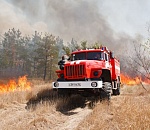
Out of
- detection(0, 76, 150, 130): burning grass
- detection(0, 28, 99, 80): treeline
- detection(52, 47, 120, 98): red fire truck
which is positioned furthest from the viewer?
detection(0, 28, 99, 80): treeline

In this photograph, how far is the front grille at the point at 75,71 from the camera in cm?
940

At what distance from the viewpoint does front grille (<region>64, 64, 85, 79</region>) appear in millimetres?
9395

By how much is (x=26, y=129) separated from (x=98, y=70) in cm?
434

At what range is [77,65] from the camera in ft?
31.1

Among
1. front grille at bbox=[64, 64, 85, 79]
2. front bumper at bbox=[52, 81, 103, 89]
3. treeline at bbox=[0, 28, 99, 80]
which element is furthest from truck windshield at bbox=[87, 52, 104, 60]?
treeline at bbox=[0, 28, 99, 80]

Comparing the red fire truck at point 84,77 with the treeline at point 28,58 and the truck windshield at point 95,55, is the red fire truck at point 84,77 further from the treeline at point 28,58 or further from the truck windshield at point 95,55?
the treeline at point 28,58

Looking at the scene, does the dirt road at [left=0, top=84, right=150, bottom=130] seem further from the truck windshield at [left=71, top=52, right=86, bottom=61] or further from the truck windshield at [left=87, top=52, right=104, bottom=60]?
the truck windshield at [left=87, top=52, right=104, bottom=60]

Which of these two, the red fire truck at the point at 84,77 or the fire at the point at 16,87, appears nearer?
the red fire truck at the point at 84,77

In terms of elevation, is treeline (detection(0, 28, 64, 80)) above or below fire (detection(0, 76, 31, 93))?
above

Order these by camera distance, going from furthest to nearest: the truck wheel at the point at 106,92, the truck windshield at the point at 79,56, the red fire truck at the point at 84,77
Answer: the truck windshield at the point at 79,56, the truck wheel at the point at 106,92, the red fire truck at the point at 84,77

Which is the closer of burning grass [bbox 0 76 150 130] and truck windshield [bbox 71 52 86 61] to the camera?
burning grass [bbox 0 76 150 130]

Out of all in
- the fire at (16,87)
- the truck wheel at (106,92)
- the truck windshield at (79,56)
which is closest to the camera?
the truck wheel at (106,92)

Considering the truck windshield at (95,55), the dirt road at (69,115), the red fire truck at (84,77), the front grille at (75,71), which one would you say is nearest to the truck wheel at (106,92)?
the red fire truck at (84,77)

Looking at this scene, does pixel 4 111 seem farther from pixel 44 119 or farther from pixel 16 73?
pixel 16 73
